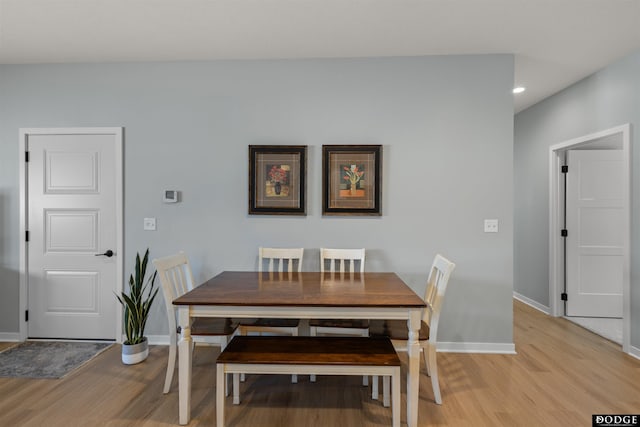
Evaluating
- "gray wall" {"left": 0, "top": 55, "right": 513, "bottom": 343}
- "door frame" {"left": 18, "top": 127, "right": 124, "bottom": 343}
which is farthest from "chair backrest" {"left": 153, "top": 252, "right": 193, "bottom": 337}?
"door frame" {"left": 18, "top": 127, "right": 124, "bottom": 343}

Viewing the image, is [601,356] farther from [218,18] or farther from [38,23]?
[38,23]

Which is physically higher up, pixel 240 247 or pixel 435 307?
pixel 240 247

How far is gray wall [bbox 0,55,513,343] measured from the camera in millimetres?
3008

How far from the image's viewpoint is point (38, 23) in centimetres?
Answer: 252

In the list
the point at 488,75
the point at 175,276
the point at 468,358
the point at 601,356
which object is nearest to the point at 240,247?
the point at 175,276

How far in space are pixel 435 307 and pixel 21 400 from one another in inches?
109

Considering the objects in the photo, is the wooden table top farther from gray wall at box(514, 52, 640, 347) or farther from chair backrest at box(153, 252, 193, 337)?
gray wall at box(514, 52, 640, 347)

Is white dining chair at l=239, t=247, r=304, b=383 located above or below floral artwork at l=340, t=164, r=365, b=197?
below

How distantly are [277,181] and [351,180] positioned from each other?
67 cm

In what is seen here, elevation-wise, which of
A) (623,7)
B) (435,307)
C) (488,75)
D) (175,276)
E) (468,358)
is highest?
(623,7)

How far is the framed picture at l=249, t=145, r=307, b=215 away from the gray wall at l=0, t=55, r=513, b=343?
0.09m

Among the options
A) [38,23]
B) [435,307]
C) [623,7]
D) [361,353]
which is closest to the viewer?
[361,353]

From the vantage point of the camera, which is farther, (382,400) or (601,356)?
(601,356)

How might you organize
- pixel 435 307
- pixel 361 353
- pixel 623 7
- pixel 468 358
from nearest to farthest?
pixel 361 353
pixel 435 307
pixel 623 7
pixel 468 358
